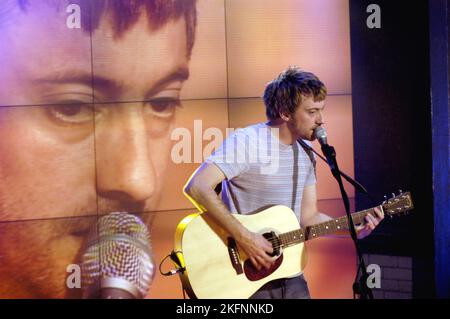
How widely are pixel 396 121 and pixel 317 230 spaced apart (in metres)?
1.73

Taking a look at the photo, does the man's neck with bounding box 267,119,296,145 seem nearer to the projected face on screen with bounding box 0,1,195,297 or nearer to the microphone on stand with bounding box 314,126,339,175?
the microphone on stand with bounding box 314,126,339,175

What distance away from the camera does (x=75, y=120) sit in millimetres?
4242

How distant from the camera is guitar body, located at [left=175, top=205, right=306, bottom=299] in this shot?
292 centimetres

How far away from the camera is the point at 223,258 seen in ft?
9.91

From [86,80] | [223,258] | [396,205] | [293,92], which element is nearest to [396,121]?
[396,205]

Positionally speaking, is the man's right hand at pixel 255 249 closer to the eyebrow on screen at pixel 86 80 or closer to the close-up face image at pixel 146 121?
the close-up face image at pixel 146 121

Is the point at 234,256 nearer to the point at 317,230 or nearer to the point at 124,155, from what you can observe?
the point at 317,230

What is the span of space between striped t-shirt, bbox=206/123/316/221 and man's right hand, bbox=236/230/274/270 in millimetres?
203

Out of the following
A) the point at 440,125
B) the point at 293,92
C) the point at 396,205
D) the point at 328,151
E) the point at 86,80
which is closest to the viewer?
the point at 328,151

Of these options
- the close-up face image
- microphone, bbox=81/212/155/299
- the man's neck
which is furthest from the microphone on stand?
microphone, bbox=81/212/155/299

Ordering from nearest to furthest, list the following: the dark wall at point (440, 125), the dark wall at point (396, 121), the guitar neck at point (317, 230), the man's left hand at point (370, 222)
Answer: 1. the guitar neck at point (317, 230)
2. the man's left hand at point (370, 222)
3. the dark wall at point (440, 125)
4. the dark wall at point (396, 121)

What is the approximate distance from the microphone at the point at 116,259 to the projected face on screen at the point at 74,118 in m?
0.11

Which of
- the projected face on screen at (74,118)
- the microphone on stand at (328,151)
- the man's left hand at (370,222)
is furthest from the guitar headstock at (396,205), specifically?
the projected face on screen at (74,118)

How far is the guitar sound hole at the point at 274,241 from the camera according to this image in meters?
3.12
